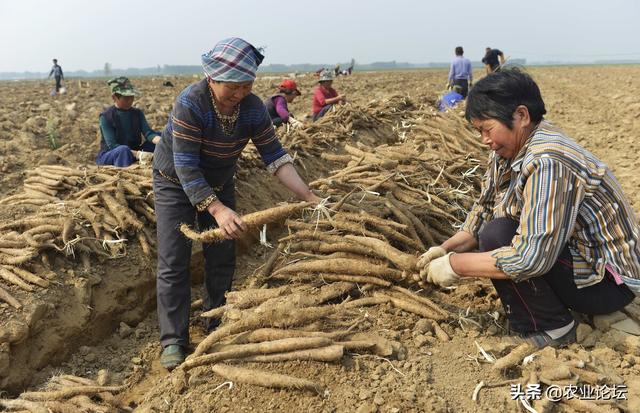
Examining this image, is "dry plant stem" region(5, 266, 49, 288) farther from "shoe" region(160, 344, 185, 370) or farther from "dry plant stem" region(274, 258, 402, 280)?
"dry plant stem" region(274, 258, 402, 280)

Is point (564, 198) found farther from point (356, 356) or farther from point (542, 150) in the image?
point (356, 356)

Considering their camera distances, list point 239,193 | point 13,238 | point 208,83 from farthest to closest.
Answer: point 239,193, point 13,238, point 208,83

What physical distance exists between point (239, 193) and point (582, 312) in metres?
3.21

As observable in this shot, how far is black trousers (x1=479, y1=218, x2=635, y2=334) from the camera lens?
2.25 m

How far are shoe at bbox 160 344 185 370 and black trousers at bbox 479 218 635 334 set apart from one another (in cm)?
186

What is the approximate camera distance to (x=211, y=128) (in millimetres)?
2721

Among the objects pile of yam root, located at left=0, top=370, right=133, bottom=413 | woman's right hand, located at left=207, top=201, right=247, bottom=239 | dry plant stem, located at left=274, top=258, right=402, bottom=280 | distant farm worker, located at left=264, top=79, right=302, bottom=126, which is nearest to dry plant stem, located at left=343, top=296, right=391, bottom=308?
dry plant stem, located at left=274, top=258, right=402, bottom=280

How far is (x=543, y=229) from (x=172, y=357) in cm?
216

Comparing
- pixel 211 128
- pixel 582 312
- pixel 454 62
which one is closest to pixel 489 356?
pixel 582 312

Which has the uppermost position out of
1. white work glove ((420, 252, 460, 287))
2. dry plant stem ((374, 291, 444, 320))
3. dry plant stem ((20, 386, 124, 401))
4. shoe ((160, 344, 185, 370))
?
white work glove ((420, 252, 460, 287))

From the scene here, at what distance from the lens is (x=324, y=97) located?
332 inches

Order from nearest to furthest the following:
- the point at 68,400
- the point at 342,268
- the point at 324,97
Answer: the point at 68,400
the point at 342,268
the point at 324,97

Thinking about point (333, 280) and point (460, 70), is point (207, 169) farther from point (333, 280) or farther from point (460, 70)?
point (460, 70)

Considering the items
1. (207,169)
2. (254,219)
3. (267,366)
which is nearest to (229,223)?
(254,219)
